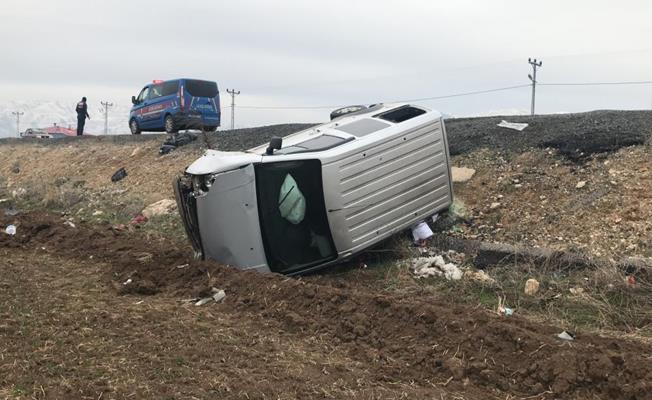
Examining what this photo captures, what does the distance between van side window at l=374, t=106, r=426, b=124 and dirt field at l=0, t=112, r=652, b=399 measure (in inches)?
67.7

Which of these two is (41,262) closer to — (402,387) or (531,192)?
(402,387)

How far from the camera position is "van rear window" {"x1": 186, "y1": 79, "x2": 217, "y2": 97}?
18.5 m

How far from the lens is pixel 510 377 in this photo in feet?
12.4

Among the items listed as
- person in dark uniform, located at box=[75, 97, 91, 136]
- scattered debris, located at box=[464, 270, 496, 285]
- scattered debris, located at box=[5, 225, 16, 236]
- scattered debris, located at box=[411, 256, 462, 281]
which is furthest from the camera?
person in dark uniform, located at box=[75, 97, 91, 136]

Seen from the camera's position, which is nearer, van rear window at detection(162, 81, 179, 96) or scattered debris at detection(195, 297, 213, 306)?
scattered debris at detection(195, 297, 213, 306)

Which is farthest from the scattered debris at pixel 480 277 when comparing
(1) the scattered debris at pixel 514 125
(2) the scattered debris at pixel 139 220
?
(2) the scattered debris at pixel 139 220

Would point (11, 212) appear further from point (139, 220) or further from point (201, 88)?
point (201, 88)

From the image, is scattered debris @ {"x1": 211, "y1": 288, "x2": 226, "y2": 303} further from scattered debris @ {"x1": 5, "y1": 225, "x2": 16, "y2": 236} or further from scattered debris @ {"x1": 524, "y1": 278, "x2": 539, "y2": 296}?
scattered debris @ {"x1": 5, "y1": 225, "x2": 16, "y2": 236}

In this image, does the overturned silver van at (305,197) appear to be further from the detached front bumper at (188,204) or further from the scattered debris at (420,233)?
the scattered debris at (420,233)

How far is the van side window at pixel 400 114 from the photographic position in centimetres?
783

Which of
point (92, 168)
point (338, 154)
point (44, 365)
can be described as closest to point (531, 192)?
point (338, 154)

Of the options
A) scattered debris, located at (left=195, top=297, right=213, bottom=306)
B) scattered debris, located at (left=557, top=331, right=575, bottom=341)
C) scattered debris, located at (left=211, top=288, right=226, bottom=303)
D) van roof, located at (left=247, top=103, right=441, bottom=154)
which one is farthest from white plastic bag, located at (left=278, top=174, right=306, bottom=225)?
scattered debris, located at (left=557, top=331, right=575, bottom=341)

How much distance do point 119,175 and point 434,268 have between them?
11.0 m

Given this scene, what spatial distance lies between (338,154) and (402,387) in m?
3.54
